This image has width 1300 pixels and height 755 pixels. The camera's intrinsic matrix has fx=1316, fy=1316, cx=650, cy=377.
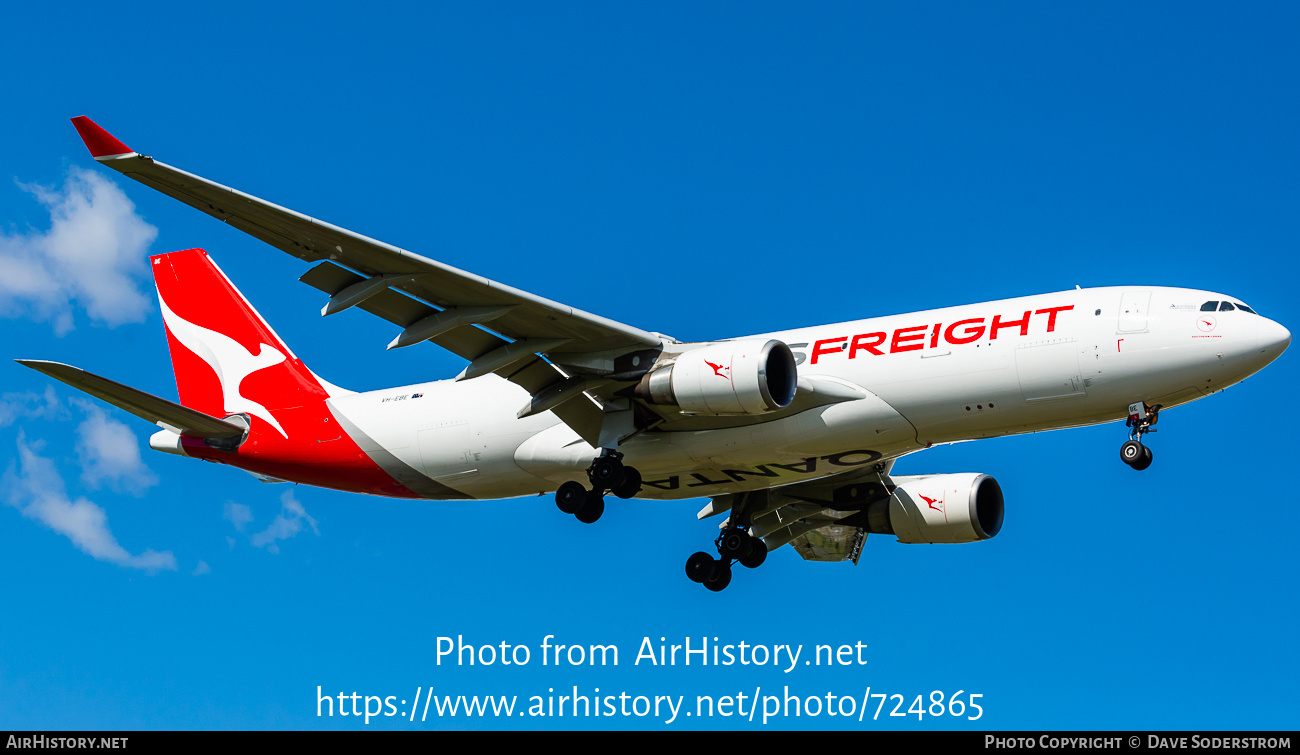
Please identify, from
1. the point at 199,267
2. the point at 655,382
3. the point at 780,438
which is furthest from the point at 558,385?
the point at 199,267

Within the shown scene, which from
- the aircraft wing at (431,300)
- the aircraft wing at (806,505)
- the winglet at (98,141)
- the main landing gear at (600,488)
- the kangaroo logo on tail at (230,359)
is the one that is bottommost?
the main landing gear at (600,488)

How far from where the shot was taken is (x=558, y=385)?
24734 mm

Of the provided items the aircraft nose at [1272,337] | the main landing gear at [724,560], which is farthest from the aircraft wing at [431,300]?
the aircraft nose at [1272,337]

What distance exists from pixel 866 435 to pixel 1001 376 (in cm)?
259

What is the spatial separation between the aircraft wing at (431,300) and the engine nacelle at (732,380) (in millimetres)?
1218

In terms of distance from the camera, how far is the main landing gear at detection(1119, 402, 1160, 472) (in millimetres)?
22047

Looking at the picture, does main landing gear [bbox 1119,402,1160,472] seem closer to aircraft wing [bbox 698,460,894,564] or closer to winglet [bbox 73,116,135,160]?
aircraft wing [bbox 698,460,894,564]

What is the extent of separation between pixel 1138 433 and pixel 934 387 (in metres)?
3.47

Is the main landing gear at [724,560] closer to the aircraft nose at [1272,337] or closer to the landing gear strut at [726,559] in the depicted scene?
the landing gear strut at [726,559]

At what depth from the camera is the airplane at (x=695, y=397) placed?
21875mm

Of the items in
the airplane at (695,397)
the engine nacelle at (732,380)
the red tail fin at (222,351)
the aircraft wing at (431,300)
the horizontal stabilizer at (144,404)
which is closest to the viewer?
the aircraft wing at (431,300)

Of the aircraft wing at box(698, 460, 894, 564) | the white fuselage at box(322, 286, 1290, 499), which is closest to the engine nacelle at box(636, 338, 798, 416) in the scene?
the white fuselage at box(322, 286, 1290, 499)

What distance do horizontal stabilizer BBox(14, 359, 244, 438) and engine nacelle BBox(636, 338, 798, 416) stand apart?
10.7 m

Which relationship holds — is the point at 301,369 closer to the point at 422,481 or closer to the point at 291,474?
the point at 291,474
